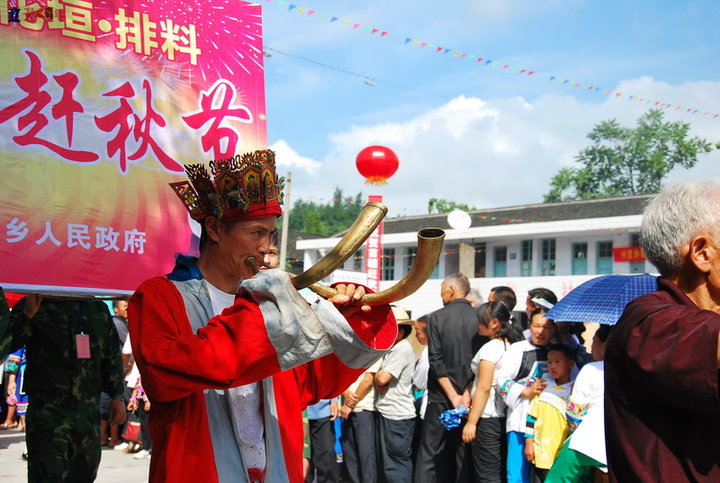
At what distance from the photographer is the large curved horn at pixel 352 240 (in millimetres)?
1961

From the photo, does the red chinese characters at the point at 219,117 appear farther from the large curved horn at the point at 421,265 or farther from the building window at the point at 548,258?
the building window at the point at 548,258

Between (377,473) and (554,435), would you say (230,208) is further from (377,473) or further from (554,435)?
(377,473)

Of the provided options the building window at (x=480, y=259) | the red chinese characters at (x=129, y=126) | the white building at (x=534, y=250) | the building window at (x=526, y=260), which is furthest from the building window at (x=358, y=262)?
the red chinese characters at (x=129, y=126)

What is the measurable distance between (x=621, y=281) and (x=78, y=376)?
3.80 m

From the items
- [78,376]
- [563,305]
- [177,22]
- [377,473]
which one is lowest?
[377,473]

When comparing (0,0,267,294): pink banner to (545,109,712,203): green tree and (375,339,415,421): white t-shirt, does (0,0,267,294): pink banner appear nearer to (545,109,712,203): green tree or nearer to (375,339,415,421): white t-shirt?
(375,339,415,421): white t-shirt

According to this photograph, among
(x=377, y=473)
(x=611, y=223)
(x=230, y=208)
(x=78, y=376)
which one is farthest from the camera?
(x=611, y=223)

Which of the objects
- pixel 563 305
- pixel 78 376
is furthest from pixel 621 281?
pixel 78 376

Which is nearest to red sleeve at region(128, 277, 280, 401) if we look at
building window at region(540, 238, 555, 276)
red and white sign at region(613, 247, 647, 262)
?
red and white sign at region(613, 247, 647, 262)

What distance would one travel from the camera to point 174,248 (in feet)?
11.9

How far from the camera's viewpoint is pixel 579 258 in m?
26.2

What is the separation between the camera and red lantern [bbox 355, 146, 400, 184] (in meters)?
13.2

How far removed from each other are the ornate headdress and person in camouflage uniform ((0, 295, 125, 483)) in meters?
2.25

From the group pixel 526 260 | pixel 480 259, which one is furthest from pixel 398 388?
pixel 480 259
